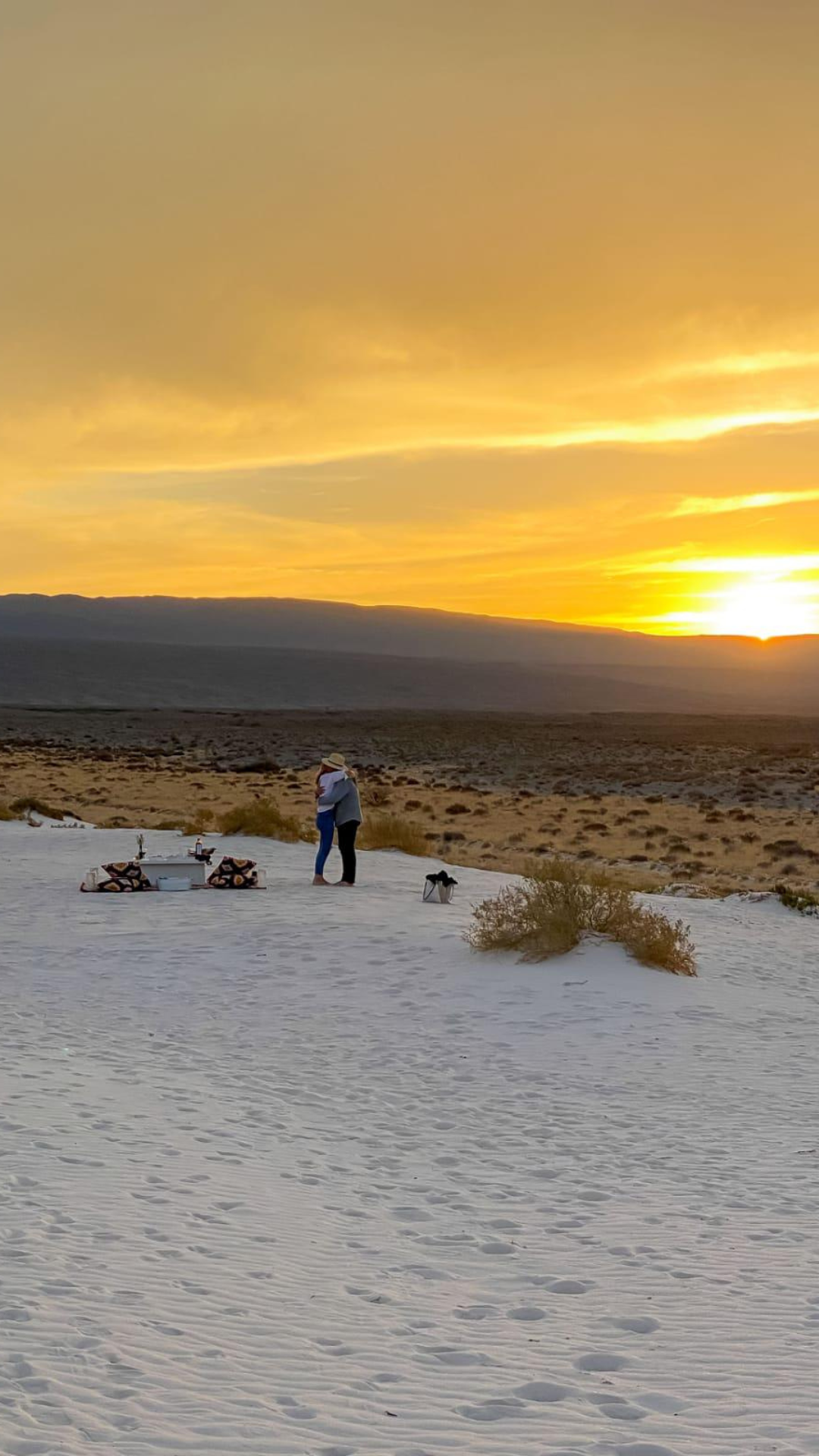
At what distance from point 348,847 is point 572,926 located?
4972mm

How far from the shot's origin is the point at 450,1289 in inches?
239

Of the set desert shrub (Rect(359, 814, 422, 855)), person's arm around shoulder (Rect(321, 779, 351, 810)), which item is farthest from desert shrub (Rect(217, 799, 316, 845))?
person's arm around shoulder (Rect(321, 779, 351, 810))

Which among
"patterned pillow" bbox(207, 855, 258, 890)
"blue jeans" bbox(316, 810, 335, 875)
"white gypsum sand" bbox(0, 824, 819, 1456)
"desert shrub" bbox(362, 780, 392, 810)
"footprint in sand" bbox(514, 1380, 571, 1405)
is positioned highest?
"blue jeans" bbox(316, 810, 335, 875)

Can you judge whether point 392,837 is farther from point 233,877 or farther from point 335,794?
point 335,794

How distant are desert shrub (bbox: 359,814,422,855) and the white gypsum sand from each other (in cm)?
907

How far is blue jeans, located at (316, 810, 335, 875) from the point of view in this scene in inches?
720

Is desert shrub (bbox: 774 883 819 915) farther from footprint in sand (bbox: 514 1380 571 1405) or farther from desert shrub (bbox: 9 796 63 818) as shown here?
desert shrub (bbox: 9 796 63 818)

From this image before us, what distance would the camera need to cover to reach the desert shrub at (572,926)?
1400cm

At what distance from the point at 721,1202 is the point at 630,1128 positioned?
1602 millimetres

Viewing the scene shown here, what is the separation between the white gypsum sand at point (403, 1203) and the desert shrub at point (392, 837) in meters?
9.07

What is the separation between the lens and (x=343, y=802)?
1814 centimetres

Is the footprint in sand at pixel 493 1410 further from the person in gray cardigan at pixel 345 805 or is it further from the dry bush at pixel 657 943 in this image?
the person in gray cardigan at pixel 345 805

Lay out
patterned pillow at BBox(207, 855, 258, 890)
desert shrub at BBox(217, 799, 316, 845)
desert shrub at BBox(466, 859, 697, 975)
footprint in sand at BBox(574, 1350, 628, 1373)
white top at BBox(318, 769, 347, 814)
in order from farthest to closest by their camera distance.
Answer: desert shrub at BBox(217, 799, 316, 845), patterned pillow at BBox(207, 855, 258, 890), white top at BBox(318, 769, 347, 814), desert shrub at BBox(466, 859, 697, 975), footprint in sand at BBox(574, 1350, 628, 1373)

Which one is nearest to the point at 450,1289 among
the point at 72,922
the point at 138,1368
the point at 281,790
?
the point at 138,1368
